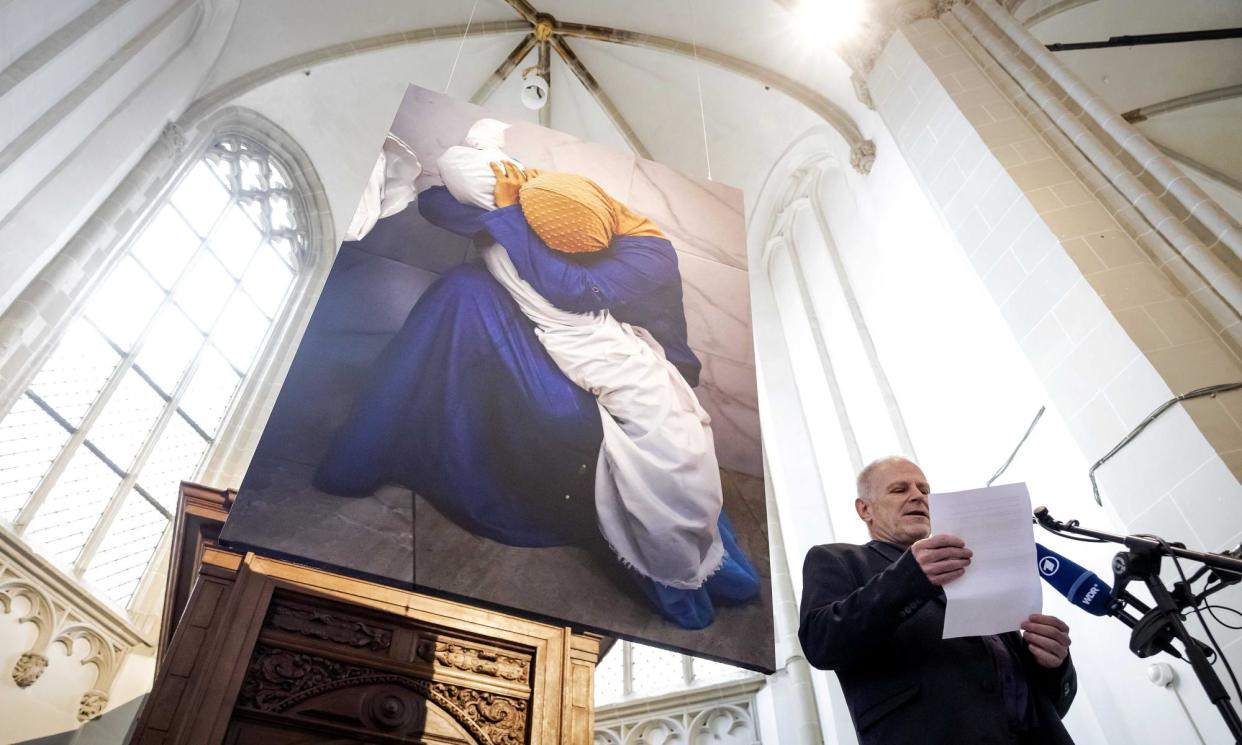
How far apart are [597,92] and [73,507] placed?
19.5ft

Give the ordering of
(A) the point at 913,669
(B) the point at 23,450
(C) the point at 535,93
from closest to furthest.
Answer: (A) the point at 913,669 → (B) the point at 23,450 → (C) the point at 535,93

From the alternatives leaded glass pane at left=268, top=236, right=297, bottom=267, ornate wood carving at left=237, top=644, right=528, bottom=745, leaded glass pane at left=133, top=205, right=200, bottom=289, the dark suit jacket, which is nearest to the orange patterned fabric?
ornate wood carving at left=237, top=644, right=528, bottom=745

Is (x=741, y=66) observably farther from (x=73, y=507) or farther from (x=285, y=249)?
(x=73, y=507)

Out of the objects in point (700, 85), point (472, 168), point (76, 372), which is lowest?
point (472, 168)

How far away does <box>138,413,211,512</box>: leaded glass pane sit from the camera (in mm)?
6133

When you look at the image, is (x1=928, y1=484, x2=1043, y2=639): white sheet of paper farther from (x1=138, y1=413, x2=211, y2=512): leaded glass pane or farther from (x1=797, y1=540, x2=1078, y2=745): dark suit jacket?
(x1=138, y1=413, x2=211, y2=512): leaded glass pane

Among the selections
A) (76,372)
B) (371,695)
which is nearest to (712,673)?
(371,695)

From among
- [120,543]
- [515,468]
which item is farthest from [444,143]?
[120,543]

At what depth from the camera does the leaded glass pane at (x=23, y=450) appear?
16.3 feet

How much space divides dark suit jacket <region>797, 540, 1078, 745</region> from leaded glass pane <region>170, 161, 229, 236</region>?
7024 millimetres

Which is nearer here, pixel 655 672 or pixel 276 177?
pixel 655 672

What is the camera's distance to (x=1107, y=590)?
63.7 inches

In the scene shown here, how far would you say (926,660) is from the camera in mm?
1655

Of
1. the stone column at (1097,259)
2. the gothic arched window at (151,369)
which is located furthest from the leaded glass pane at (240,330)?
the stone column at (1097,259)
